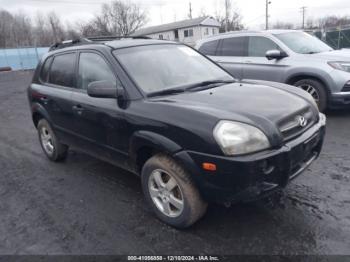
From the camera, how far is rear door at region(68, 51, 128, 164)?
3.43 metres

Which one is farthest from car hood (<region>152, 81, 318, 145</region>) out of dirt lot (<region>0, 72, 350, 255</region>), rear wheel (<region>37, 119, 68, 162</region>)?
rear wheel (<region>37, 119, 68, 162</region>)

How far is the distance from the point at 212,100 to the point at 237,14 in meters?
→ 62.4

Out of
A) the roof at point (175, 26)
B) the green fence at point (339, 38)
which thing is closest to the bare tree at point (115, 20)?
the roof at point (175, 26)

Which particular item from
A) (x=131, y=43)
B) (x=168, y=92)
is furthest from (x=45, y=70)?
(x=168, y=92)

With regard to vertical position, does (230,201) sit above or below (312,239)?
above

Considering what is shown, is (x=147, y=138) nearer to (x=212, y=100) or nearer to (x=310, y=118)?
(x=212, y=100)

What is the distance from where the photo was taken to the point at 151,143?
9.82 feet

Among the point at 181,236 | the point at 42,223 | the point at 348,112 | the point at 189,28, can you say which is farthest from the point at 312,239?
the point at 189,28

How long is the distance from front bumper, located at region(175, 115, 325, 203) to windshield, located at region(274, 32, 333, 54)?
15.4ft

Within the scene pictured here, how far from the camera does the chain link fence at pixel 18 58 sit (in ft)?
118

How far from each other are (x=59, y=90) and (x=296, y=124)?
3147 mm

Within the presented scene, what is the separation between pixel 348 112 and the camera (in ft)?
22.1

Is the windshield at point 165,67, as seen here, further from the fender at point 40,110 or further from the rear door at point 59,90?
the fender at point 40,110

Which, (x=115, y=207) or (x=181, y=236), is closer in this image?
(x=181, y=236)
